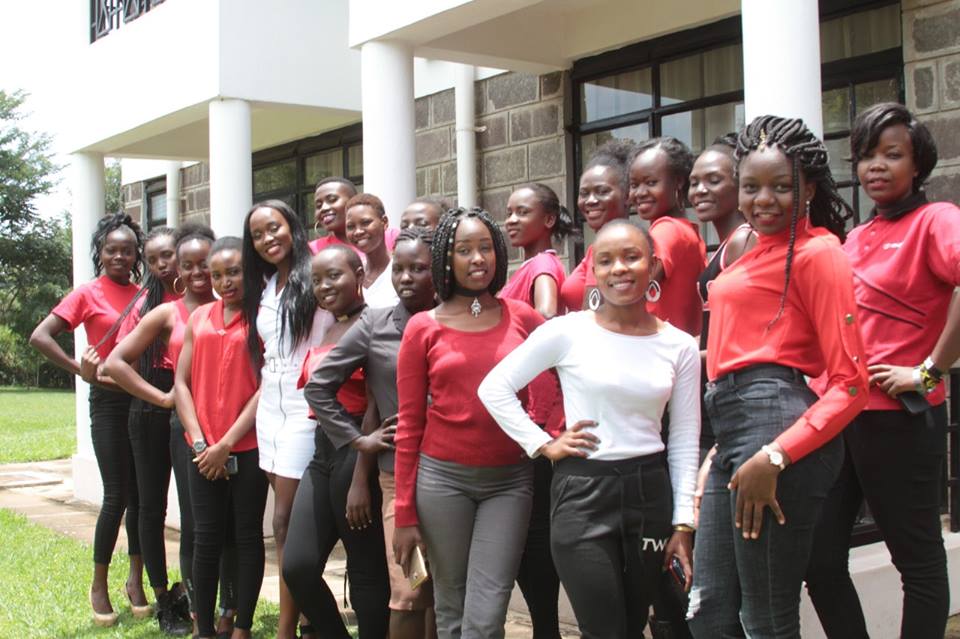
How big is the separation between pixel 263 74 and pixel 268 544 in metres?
3.62

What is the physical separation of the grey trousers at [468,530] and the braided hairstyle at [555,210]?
4.34 feet

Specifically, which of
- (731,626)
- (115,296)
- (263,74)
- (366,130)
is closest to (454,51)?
(366,130)

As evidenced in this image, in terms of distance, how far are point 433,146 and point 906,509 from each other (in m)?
6.28

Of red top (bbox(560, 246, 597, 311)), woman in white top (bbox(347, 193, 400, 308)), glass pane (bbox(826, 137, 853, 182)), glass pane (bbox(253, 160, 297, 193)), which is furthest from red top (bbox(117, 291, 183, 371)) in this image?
glass pane (bbox(253, 160, 297, 193))

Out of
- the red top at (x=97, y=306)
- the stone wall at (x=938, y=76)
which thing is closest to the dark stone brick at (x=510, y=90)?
the stone wall at (x=938, y=76)

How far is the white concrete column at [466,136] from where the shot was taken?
27.9ft

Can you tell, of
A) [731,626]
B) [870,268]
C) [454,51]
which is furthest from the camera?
[454,51]

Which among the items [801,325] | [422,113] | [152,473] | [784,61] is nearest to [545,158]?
[422,113]

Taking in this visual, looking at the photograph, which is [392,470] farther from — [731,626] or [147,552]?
[147,552]

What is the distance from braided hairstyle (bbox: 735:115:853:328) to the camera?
2914mm

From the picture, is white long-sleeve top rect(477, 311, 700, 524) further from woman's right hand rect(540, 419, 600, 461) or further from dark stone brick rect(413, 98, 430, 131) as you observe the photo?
dark stone brick rect(413, 98, 430, 131)

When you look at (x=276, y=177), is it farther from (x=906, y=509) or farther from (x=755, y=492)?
(x=755, y=492)

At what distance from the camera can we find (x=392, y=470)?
12.9 ft

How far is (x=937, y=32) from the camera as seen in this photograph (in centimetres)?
594
